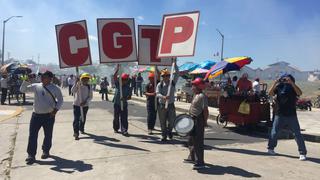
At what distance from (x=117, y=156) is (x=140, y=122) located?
5937mm

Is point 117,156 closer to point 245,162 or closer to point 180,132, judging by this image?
point 180,132

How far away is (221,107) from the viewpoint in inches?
511

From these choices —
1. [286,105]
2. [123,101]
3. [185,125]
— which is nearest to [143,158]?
[185,125]

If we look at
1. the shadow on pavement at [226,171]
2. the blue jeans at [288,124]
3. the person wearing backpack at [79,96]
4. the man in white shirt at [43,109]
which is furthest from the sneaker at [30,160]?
the blue jeans at [288,124]

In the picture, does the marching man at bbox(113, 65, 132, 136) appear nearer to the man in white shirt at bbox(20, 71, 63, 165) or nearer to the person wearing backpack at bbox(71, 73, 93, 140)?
the person wearing backpack at bbox(71, 73, 93, 140)

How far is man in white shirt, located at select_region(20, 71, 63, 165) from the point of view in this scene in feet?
25.6

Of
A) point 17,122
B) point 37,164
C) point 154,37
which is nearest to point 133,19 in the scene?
point 154,37

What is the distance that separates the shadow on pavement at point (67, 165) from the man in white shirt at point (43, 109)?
1.01ft

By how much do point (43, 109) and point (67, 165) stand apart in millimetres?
1194

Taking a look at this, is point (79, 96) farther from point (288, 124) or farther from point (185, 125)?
point (288, 124)

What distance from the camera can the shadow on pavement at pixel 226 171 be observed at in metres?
6.94

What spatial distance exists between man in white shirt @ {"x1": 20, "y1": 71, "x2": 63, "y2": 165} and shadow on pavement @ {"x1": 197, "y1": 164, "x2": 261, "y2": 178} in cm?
312

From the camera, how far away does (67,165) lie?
24.9 ft

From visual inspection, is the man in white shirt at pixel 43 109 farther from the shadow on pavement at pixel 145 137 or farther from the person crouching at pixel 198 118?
the shadow on pavement at pixel 145 137
